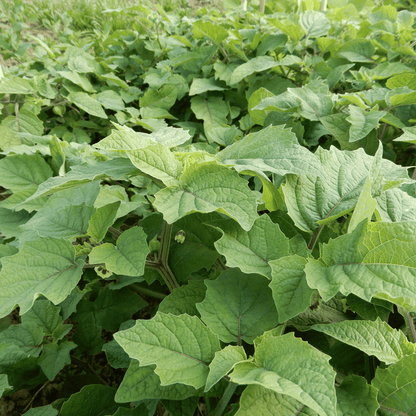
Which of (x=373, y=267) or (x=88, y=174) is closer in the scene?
(x=373, y=267)

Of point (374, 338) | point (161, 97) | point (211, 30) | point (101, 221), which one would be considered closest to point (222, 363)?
point (374, 338)

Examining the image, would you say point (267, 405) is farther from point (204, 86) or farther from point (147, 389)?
point (204, 86)

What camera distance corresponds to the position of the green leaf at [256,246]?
842 millimetres

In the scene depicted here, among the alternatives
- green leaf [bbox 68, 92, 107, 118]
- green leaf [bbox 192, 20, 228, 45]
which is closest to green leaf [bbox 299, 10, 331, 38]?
green leaf [bbox 192, 20, 228, 45]

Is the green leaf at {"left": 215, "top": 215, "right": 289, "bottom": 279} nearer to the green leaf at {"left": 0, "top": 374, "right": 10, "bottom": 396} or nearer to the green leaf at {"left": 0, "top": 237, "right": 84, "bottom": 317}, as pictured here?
the green leaf at {"left": 0, "top": 237, "right": 84, "bottom": 317}

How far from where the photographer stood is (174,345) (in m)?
0.76

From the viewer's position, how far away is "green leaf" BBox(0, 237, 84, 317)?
877mm

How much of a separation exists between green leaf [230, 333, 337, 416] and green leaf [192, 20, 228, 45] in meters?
1.99

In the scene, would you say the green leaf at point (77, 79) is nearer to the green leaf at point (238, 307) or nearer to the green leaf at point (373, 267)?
the green leaf at point (238, 307)

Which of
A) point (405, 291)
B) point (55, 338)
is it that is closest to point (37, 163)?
point (55, 338)

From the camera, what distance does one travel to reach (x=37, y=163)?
1.66 meters

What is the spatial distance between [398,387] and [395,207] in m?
0.45

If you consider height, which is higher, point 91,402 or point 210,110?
point 210,110

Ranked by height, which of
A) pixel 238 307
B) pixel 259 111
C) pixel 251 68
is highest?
pixel 251 68
